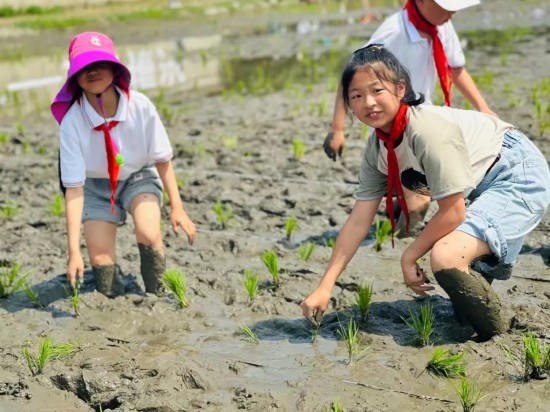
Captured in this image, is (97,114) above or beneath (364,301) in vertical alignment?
above

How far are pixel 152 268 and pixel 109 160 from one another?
→ 56 centimetres

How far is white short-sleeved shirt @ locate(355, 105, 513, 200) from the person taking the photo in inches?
125

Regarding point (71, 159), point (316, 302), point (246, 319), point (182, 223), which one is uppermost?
point (71, 159)

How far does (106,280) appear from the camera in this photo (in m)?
4.24

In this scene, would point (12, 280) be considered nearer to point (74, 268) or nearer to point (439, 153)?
point (74, 268)

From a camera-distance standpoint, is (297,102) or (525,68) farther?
(525,68)

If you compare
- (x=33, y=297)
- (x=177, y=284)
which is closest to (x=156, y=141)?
(x=177, y=284)

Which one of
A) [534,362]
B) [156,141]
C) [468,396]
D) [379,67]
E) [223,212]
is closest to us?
[468,396]

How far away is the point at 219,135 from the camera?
7.70 metres

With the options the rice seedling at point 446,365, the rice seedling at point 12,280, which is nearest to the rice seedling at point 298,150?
the rice seedling at point 12,280

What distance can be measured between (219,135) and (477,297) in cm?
470

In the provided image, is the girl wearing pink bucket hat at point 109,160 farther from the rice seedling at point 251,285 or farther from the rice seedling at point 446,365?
the rice seedling at point 446,365

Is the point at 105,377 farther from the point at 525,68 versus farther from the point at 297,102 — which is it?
→ the point at 525,68

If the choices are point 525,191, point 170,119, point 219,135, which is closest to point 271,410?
point 525,191
